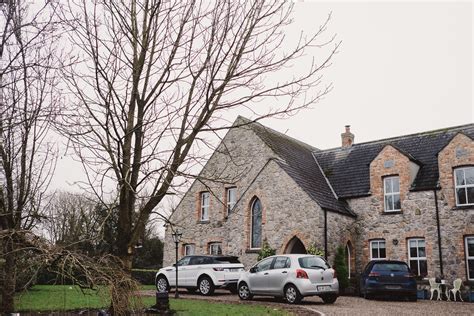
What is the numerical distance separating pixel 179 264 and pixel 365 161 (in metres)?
11.4

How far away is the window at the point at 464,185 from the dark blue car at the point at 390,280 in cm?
498

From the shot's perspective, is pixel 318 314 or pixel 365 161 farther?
pixel 365 161

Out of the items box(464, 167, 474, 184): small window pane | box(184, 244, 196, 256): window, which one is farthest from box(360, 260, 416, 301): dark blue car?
box(184, 244, 196, 256): window

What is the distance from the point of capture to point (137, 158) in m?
6.37

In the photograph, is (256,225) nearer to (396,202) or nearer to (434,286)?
(396,202)

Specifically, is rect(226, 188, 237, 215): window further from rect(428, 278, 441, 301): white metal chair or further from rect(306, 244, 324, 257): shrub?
rect(428, 278, 441, 301): white metal chair

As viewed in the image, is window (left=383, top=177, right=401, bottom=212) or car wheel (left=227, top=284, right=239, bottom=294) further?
window (left=383, top=177, right=401, bottom=212)

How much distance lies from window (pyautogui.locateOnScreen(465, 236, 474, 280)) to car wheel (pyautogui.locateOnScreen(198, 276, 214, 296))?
10.5m

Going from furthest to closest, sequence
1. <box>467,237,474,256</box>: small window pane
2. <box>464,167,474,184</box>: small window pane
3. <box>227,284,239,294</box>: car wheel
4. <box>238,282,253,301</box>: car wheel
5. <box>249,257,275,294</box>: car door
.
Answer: <box>464,167,474,184</box>: small window pane → <box>467,237,474,256</box>: small window pane → <box>227,284,239,294</box>: car wheel → <box>238,282,253,301</box>: car wheel → <box>249,257,275,294</box>: car door

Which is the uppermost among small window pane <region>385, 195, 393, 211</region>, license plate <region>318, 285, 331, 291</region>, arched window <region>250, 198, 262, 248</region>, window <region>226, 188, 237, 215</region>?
window <region>226, 188, 237, 215</region>

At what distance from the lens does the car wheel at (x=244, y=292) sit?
1638cm

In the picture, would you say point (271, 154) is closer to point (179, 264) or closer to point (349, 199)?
point (349, 199)

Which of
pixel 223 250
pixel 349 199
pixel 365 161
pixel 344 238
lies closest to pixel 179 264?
pixel 223 250

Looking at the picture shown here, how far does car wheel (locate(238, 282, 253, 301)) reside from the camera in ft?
53.7
